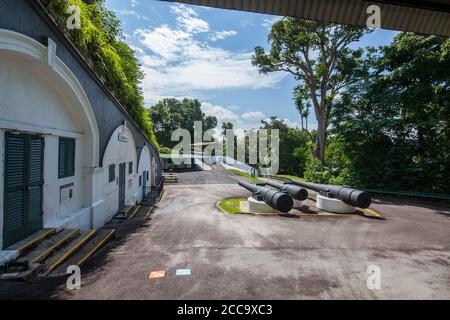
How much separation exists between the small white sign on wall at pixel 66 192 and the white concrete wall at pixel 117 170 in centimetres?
162

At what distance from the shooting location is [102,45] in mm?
8891

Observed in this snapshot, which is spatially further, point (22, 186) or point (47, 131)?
point (47, 131)

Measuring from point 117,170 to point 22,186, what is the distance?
19.5 feet

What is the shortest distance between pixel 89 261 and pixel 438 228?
12.6m

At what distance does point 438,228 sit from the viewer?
10.0 meters

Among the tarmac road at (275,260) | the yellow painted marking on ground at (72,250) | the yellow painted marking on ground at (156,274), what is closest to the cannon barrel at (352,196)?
the tarmac road at (275,260)

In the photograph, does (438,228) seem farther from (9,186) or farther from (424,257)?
(9,186)

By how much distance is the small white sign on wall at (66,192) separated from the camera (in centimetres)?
689

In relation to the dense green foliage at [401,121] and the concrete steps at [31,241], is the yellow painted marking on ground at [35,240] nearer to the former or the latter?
the concrete steps at [31,241]

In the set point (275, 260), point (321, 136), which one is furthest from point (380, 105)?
point (275, 260)

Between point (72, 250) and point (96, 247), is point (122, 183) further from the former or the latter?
point (72, 250)

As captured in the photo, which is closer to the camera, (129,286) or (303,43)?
(129,286)

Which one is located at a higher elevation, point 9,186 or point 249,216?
point 9,186

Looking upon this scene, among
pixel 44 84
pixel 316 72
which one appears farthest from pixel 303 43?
pixel 44 84
